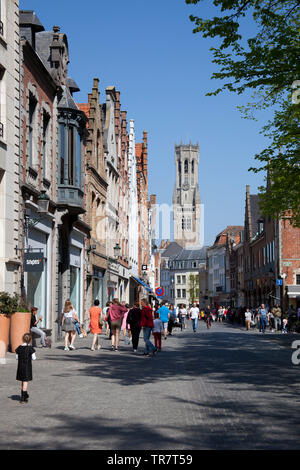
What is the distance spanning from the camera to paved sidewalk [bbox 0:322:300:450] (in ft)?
24.4

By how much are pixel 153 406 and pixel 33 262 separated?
11250mm

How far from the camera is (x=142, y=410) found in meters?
9.60

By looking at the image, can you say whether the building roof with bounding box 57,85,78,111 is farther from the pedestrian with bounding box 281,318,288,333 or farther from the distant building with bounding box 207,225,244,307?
the distant building with bounding box 207,225,244,307

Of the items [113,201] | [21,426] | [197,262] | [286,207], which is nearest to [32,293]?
[286,207]

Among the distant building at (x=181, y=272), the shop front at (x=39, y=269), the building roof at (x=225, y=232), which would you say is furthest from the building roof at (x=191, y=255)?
the shop front at (x=39, y=269)

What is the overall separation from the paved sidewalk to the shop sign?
3512 mm

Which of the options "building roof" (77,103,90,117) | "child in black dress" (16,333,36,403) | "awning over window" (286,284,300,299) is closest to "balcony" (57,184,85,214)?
"building roof" (77,103,90,117)

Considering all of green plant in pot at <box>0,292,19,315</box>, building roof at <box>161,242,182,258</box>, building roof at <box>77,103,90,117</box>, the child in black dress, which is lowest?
the child in black dress

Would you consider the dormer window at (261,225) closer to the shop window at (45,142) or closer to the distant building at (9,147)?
the shop window at (45,142)

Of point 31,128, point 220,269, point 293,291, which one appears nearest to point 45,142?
point 31,128

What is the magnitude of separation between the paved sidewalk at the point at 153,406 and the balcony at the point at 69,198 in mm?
9609

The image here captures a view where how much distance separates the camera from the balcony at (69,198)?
86.3ft

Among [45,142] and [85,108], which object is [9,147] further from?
[85,108]

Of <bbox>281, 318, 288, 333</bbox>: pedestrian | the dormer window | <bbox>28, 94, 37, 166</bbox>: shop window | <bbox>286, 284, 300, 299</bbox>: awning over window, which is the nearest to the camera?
<bbox>28, 94, 37, 166</bbox>: shop window
